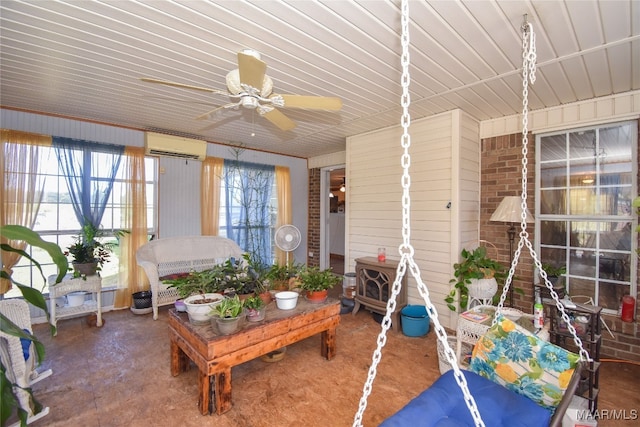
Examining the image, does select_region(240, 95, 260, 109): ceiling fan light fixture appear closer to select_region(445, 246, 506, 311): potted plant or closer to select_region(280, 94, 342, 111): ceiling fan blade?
select_region(280, 94, 342, 111): ceiling fan blade

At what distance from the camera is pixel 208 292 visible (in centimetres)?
241

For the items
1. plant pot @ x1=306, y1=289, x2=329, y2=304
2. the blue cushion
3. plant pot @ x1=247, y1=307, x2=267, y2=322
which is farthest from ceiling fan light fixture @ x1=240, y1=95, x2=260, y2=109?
the blue cushion

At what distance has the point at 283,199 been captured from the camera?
17.8ft

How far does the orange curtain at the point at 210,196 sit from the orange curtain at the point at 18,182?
1.80 m

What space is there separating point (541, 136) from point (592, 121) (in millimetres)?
420

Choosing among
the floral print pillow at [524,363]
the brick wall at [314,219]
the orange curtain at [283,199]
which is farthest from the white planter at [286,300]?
the brick wall at [314,219]

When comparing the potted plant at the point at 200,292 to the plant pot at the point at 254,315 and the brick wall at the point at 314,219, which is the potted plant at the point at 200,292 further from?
the brick wall at the point at 314,219

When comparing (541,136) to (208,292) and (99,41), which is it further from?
(99,41)

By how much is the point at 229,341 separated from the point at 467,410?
1391 millimetres

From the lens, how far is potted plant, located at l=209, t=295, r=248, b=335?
6.29ft

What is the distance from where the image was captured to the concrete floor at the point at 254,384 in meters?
1.91

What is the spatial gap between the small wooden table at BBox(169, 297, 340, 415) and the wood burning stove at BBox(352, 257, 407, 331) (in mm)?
980

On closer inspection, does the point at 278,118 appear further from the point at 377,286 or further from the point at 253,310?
the point at 377,286

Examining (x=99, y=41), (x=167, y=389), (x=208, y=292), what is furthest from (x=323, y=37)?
(x=167, y=389)
